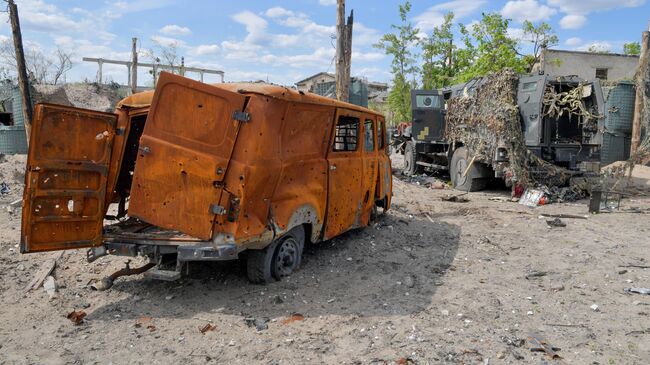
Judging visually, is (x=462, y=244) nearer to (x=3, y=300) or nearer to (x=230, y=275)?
(x=230, y=275)

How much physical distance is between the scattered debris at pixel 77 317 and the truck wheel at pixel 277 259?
1.51 m

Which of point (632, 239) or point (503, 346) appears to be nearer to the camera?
point (503, 346)

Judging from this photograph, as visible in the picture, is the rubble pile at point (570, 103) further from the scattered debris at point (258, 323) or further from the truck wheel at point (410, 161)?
the scattered debris at point (258, 323)

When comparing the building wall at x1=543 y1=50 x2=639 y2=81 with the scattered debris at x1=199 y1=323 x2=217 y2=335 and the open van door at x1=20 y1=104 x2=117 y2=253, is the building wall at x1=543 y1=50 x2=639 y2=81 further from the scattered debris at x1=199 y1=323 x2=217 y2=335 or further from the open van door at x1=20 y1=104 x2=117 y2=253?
the scattered debris at x1=199 y1=323 x2=217 y2=335

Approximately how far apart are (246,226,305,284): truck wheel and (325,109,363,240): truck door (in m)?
0.47

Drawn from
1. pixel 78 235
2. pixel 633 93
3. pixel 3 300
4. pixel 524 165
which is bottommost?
pixel 3 300

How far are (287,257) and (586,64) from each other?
2321 cm

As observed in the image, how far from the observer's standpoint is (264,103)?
4.24 meters

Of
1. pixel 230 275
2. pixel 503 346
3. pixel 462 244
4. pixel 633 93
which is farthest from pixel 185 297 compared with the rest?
pixel 633 93

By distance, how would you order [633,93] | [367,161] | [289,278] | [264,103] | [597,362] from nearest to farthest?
[597,362], [264,103], [289,278], [367,161], [633,93]

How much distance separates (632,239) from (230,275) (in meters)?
5.96

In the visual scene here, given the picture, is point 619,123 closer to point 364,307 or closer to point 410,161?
point 410,161

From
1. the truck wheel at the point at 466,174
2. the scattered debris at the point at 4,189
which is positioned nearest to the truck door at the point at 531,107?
the truck wheel at the point at 466,174

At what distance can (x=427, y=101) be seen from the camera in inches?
532
